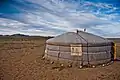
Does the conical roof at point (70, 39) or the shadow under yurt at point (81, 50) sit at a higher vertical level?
the conical roof at point (70, 39)

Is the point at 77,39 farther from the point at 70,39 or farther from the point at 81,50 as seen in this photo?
the point at 81,50

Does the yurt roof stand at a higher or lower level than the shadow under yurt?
higher

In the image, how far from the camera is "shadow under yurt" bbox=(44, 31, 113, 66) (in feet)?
37.3

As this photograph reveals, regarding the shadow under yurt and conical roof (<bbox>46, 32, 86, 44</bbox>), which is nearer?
the shadow under yurt

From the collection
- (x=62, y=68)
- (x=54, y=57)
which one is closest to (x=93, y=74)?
(x=62, y=68)

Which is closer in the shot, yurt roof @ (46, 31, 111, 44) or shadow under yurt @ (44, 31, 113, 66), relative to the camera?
shadow under yurt @ (44, 31, 113, 66)

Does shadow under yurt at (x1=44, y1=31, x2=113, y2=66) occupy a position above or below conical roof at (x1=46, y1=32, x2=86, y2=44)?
below

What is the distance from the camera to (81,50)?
1134cm

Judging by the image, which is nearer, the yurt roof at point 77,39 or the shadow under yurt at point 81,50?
the shadow under yurt at point 81,50

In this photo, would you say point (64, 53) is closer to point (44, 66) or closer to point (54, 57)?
point (54, 57)

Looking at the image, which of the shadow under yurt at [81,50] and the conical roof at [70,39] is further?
the conical roof at [70,39]

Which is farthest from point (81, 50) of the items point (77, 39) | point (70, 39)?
point (70, 39)

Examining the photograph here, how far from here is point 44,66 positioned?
11133 millimetres

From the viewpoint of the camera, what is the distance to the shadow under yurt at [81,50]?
447 inches
